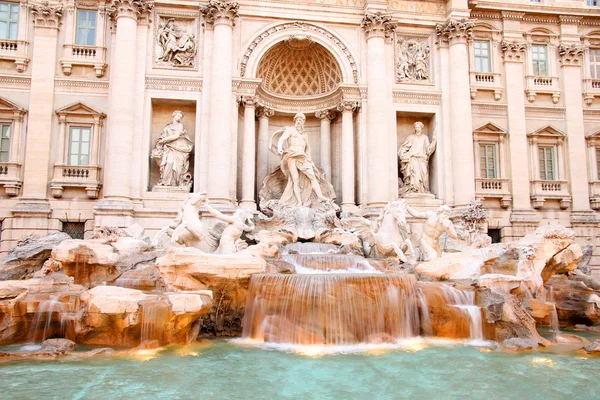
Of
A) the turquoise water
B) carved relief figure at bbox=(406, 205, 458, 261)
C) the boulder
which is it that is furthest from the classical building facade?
the turquoise water

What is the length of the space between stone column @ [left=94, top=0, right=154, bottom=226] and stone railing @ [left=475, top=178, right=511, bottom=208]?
13554mm

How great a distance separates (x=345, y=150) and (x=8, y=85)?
12.7 meters

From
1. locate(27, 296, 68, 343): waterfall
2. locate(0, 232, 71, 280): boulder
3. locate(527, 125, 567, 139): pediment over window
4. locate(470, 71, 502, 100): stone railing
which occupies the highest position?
locate(470, 71, 502, 100): stone railing

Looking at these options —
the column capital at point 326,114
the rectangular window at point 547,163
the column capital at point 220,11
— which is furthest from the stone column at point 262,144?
the rectangular window at point 547,163

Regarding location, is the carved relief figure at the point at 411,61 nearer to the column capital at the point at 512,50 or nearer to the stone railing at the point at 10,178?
the column capital at the point at 512,50

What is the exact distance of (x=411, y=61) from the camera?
752 inches

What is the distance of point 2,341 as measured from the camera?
929cm

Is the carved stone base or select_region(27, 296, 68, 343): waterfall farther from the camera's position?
the carved stone base

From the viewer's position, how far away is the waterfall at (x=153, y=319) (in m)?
8.82

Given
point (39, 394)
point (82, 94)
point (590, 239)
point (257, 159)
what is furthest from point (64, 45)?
point (590, 239)

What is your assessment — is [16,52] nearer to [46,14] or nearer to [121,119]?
[46,14]

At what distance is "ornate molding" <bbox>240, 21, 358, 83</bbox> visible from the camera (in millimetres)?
17688

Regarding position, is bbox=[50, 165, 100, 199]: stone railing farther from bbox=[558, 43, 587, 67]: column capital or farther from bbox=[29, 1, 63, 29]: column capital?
bbox=[558, 43, 587, 67]: column capital

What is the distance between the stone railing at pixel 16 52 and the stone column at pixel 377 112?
12.7 metres
